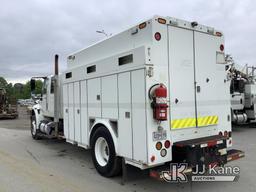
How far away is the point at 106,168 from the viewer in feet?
19.7

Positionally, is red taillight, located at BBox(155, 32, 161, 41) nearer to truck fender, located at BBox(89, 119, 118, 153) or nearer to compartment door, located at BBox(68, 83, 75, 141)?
truck fender, located at BBox(89, 119, 118, 153)

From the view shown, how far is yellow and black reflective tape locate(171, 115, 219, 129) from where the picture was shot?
17.2ft

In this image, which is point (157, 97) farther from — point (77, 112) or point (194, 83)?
point (77, 112)

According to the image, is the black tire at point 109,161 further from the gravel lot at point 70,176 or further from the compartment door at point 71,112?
the compartment door at point 71,112

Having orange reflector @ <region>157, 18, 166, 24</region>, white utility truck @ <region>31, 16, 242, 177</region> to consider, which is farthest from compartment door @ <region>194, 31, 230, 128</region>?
orange reflector @ <region>157, 18, 166, 24</region>

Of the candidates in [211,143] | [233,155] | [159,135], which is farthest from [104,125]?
[233,155]

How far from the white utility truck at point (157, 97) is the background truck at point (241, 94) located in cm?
851

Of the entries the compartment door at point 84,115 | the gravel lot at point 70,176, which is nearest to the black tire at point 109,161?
the gravel lot at point 70,176

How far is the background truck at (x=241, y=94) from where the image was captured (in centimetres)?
1405

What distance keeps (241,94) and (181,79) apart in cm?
1023

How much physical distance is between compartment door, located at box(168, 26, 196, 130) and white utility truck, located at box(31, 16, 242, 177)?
0.06 ft

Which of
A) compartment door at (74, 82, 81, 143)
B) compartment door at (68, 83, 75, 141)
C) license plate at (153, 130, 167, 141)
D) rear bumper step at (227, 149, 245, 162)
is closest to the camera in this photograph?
license plate at (153, 130, 167, 141)

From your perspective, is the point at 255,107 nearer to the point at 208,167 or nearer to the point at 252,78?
the point at 252,78

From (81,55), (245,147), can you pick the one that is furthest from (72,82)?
(245,147)
